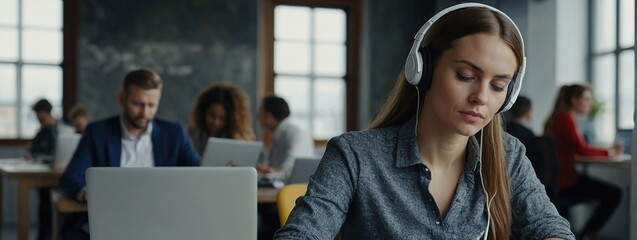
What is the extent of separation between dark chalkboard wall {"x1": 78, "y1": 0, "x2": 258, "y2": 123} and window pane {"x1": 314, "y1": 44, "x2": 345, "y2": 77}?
2.69ft

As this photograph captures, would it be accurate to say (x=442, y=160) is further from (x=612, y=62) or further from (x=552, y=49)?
(x=552, y=49)

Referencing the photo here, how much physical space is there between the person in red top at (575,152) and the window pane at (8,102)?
5203 millimetres

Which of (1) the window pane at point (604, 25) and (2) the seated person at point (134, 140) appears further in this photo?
(1) the window pane at point (604, 25)

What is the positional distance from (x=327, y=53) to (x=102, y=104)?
2.60m

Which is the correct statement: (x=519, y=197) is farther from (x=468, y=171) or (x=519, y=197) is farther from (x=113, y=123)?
(x=113, y=123)

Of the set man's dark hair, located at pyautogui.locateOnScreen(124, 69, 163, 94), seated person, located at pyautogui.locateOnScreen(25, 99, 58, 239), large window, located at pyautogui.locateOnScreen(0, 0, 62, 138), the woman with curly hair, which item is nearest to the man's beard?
man's dark hair, located at pyautogui.locateOnScreen(124, 69, 163, 94)

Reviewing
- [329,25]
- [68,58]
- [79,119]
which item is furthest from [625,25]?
[68,58]

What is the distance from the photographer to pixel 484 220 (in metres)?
1.33

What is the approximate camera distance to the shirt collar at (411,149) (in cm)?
130

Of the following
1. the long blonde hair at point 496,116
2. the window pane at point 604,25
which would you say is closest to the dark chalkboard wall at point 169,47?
the window pane at point 604,25

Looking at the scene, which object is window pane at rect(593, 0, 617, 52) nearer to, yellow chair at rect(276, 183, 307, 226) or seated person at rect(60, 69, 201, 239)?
Result: seated person at rect(60, 69, 201, 239)

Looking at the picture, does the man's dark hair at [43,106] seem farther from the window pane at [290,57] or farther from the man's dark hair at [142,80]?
the man's dark hair at [142,80]

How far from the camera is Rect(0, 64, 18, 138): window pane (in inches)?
282

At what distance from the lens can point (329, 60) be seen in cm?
827
